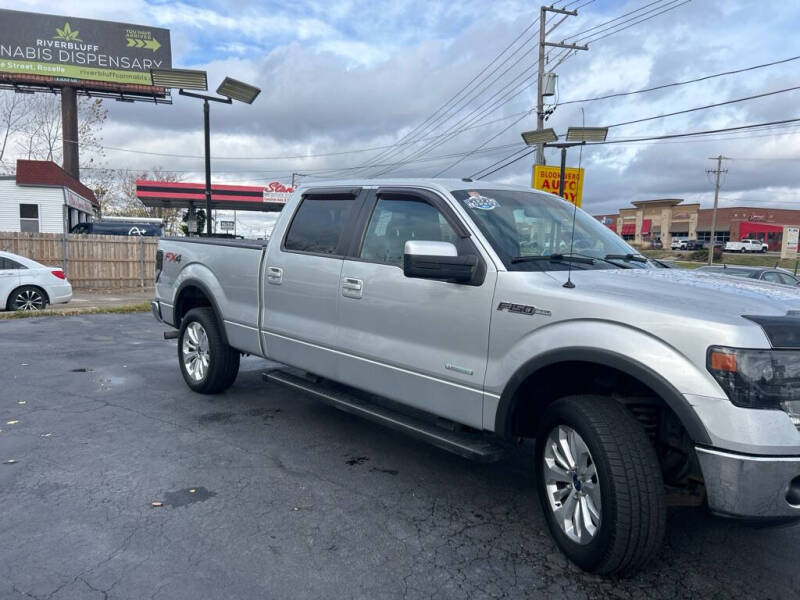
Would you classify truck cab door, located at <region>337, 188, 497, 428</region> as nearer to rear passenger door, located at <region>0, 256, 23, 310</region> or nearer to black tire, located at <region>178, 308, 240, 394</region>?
black tire, located at <region>178, 308, 240, 394</region>

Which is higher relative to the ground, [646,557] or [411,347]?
[411,347]

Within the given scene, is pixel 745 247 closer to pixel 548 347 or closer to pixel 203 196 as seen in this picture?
pixel 203 196

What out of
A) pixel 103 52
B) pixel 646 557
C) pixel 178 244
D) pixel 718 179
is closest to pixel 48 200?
pixel 103 52

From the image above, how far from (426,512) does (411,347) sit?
1.00 meters

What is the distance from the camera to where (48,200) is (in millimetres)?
27156

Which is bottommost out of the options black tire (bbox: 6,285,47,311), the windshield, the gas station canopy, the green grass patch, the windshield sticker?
the green grass patch

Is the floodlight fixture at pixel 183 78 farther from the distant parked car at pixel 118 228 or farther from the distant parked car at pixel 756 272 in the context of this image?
the distant parked car at pixel 118 228

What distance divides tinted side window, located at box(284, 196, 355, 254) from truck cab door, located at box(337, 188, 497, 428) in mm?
275

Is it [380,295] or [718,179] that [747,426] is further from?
[718,179]

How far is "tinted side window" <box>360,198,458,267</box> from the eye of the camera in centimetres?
404

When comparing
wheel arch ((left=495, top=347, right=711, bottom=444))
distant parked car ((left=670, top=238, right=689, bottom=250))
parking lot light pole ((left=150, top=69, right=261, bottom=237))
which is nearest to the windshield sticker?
wheel arch ((left=495, top=347, right=711, bottom=444))

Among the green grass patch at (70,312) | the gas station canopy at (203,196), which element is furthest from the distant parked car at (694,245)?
the green grass patch at (70,312)

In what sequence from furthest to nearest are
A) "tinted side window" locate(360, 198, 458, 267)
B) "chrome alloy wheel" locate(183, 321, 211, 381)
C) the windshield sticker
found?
"chrome alloy wheel" locate(183, 321, 211, 381) < "tinted side window" locate(360, 198, 458, 267) < the windshield sticker

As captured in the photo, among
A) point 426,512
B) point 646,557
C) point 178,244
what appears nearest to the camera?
point 646,557
